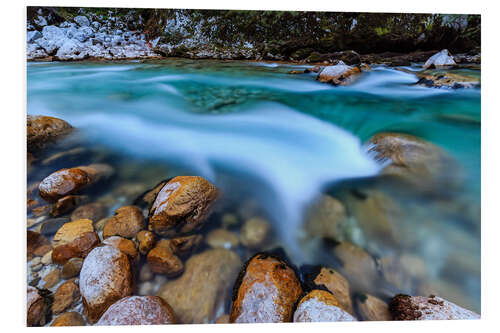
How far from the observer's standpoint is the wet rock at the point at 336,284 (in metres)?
1.15

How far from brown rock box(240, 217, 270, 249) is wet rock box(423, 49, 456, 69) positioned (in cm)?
A: 198

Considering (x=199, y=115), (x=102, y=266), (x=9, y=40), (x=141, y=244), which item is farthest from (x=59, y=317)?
(x=9, y=40)

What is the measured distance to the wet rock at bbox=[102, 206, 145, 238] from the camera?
50.8 inches

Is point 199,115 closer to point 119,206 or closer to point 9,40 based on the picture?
point 119,206

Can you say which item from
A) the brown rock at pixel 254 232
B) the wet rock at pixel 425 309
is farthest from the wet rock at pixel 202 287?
the wet rock at pixel 425 309

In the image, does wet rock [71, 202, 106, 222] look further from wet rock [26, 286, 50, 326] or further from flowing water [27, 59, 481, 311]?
wet rock [26, 286, 50, 326]

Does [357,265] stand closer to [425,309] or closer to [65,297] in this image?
[425,309]

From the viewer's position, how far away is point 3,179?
51.8 inches

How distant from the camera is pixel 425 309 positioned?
3.85 ft

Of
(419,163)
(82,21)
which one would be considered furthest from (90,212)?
(419,163)

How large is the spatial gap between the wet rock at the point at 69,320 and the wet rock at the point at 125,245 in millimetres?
329

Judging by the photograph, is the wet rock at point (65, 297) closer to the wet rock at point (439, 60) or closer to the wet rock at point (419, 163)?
the wet rock at point (419, 163)

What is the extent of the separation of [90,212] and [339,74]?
2242mm

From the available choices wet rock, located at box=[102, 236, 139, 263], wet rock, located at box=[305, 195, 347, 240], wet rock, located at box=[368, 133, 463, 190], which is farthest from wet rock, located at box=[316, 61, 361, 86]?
wet rock, located at box=[102, 236, 139, 263]
